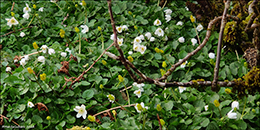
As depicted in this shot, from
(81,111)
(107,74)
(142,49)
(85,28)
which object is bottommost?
(81,111)

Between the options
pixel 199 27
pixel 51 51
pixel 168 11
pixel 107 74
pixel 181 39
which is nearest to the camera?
pixel 107 74

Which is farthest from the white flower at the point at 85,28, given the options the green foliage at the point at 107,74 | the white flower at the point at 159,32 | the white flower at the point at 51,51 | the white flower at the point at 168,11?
the white flower at the point at 168,11

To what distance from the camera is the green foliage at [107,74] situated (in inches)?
57.6

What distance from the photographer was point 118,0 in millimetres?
2363

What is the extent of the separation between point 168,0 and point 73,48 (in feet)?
3.40

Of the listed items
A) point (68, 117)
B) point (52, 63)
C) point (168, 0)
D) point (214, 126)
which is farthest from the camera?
point (168, 0)

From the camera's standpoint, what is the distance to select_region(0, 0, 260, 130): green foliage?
1.46 m

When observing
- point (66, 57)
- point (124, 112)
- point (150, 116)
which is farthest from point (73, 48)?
point (150, 116)

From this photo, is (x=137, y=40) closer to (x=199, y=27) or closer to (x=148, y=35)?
(x=148, y=35)

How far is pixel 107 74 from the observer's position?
171cm

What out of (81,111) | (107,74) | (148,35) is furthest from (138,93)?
(148,35)

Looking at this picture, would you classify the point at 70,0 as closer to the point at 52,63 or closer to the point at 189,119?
the point at 52,63

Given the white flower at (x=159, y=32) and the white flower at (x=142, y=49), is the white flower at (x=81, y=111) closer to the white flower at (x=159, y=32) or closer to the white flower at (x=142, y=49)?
the white flower at (x=142, y=49)

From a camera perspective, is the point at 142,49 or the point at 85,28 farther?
the point at 85,28
